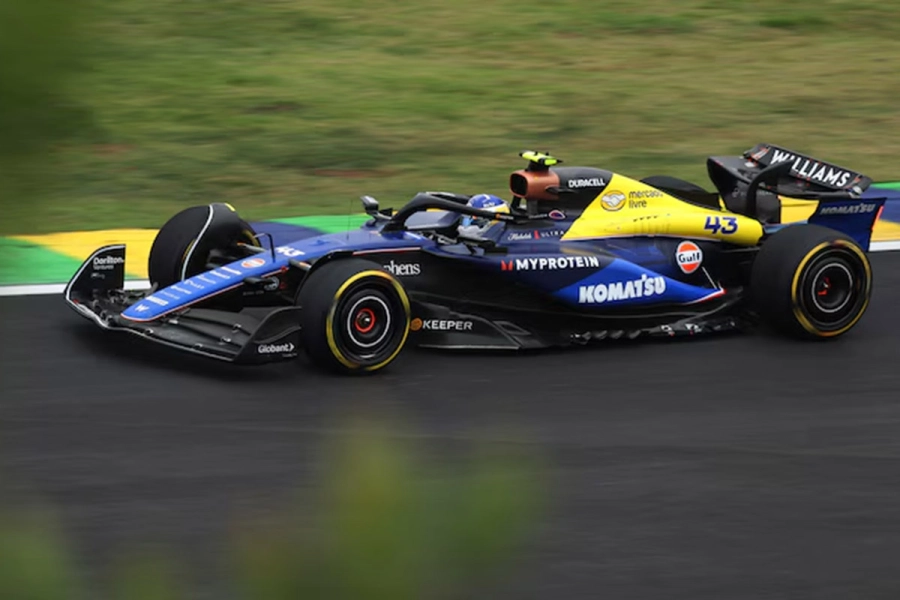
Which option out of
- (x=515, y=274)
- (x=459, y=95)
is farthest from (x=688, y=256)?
(x=459, y=95)

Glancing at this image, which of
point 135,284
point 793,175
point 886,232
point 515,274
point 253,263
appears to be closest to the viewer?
point 253,263

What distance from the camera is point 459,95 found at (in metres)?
14.6

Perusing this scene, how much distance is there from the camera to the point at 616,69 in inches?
626

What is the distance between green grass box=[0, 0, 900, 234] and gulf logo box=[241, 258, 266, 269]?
287cm

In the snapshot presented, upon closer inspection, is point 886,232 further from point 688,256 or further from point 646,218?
point 646,218

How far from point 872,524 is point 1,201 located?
4527 mm

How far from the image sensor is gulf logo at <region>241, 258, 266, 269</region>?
7.02 metres

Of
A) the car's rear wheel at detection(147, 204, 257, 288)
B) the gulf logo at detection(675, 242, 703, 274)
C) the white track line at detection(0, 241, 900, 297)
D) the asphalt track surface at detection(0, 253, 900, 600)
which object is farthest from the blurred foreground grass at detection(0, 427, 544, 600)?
the gulf logo at detection(675, 242, 703, 274)

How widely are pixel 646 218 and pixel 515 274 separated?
2.93ft

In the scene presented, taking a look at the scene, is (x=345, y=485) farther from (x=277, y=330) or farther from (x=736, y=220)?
(x=736, y=220)

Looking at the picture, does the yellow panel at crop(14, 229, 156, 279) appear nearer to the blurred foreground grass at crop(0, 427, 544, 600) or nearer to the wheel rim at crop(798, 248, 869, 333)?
the wheel rim at crop(798, 248, 869, 333)

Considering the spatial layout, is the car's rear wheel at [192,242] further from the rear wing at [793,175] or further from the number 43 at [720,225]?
the rear wing at [793,175]

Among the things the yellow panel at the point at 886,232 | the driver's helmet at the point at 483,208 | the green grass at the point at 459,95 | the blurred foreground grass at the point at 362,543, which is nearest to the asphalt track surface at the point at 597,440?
the driver's helmet at the point at 483,208

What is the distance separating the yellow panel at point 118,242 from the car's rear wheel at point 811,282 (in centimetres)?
369
